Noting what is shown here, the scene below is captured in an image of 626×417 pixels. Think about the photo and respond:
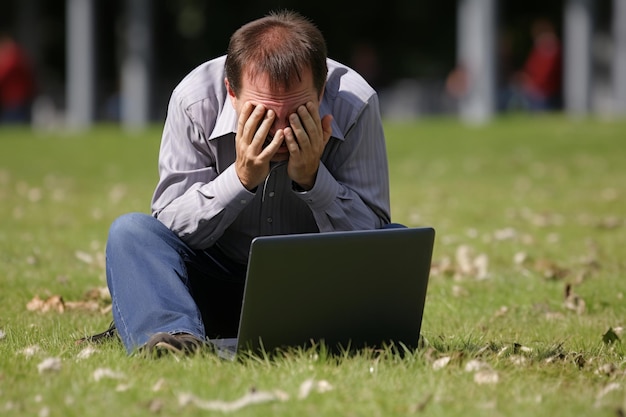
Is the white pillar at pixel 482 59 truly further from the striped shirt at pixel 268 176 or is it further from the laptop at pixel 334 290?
the laptop at pixel 334 290

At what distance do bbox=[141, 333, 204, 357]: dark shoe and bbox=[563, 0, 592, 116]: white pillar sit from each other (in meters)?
19.3

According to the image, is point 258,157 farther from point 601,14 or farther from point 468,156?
point 601,14

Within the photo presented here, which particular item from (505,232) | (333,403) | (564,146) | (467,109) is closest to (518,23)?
(467,109)

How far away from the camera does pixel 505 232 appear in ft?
24.0

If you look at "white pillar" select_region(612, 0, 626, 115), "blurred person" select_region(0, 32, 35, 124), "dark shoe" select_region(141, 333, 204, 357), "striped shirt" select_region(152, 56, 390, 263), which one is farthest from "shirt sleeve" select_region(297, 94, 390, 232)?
"white pillar" select_region(612, 0, 626, 115)

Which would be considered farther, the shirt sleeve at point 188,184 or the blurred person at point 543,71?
the blurred person at point 543,71

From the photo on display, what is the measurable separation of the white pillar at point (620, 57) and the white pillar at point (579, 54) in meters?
0.52

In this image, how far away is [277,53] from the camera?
3.54 meters

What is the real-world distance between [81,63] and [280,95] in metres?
19.5

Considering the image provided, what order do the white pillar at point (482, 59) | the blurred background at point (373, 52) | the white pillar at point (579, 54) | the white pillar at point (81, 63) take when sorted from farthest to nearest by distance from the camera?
the white pillar at point (81, 63) < the white pillar at point (579, 54) < the blurred background at point (373, 52) < the white pillar at point (482, 59)

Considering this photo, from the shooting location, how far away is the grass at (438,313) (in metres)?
3.10

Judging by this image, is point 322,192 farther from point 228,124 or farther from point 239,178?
point 228,124

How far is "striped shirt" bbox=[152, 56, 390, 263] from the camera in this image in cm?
376

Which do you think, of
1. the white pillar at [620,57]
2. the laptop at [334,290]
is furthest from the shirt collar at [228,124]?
the white pillar at [620,57]
